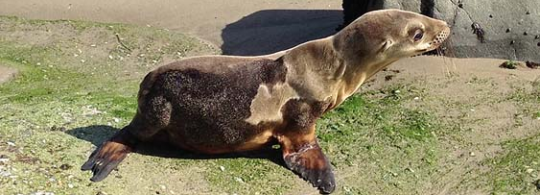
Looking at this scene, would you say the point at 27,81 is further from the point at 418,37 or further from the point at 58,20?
the point at 418,37

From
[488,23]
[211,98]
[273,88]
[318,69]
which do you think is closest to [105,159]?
[211,98]

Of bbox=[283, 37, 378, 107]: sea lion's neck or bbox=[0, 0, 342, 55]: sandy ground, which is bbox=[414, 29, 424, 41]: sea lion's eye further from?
Result: bbox=[0, 0, 342, 55]: sandy ground

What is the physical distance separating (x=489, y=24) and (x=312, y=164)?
12.3ft

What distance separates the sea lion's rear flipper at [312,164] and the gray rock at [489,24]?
10.6ft

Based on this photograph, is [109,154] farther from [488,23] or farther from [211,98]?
[488,23]

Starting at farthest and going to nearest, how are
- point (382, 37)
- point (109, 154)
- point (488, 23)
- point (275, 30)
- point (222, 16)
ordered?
point (222, 16), point (275, 30), point (488, 23), point (109, 154), point (382, 37)

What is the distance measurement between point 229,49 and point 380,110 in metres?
4.50

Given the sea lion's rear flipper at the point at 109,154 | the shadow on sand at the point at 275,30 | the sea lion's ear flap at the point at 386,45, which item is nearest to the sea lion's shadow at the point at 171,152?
the sea lion's rear flipper at the point at 109,154

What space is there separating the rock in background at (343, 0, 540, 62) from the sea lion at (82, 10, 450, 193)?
2.95m

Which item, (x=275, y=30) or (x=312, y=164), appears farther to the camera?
(x=275, y=30)

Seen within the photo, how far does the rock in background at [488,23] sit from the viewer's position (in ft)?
29.4

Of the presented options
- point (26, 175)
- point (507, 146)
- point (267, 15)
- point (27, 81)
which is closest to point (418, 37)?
point (507, 146)

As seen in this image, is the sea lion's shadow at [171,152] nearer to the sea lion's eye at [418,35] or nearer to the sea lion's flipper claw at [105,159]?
the sea lion's flipper claw at [105,159]

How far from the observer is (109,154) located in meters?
6.03
